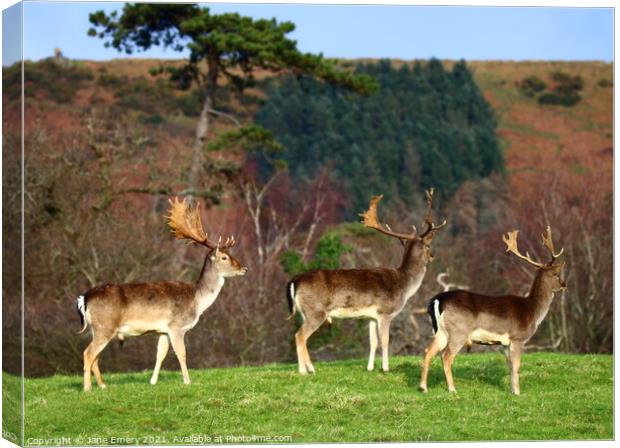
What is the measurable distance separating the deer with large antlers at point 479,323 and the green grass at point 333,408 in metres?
0.48

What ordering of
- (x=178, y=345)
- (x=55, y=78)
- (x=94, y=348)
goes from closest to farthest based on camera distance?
(x=94, y=348) → (x=178, y=345) → (x=55, y=78)

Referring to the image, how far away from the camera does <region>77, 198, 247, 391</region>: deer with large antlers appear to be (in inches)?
661

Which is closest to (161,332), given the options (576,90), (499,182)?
(499,182)

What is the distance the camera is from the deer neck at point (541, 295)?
17141mm

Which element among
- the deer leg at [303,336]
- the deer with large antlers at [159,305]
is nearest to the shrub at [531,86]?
the deer leg at [303,336]

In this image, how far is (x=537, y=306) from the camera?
56.2ft

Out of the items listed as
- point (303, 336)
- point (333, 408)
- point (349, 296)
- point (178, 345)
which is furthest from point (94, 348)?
point (349, 296)

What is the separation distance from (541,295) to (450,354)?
5.33ft

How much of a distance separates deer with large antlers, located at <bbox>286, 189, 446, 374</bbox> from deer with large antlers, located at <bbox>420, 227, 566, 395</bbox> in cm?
172

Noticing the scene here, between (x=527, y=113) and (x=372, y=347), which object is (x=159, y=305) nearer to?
(x=372, y=347)

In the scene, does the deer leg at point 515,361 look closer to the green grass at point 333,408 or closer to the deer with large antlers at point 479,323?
the deer with large antlers at point 479,323

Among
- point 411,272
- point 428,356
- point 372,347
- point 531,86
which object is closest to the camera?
point 428,356

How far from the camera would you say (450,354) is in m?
16.5

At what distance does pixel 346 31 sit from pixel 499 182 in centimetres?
1022
